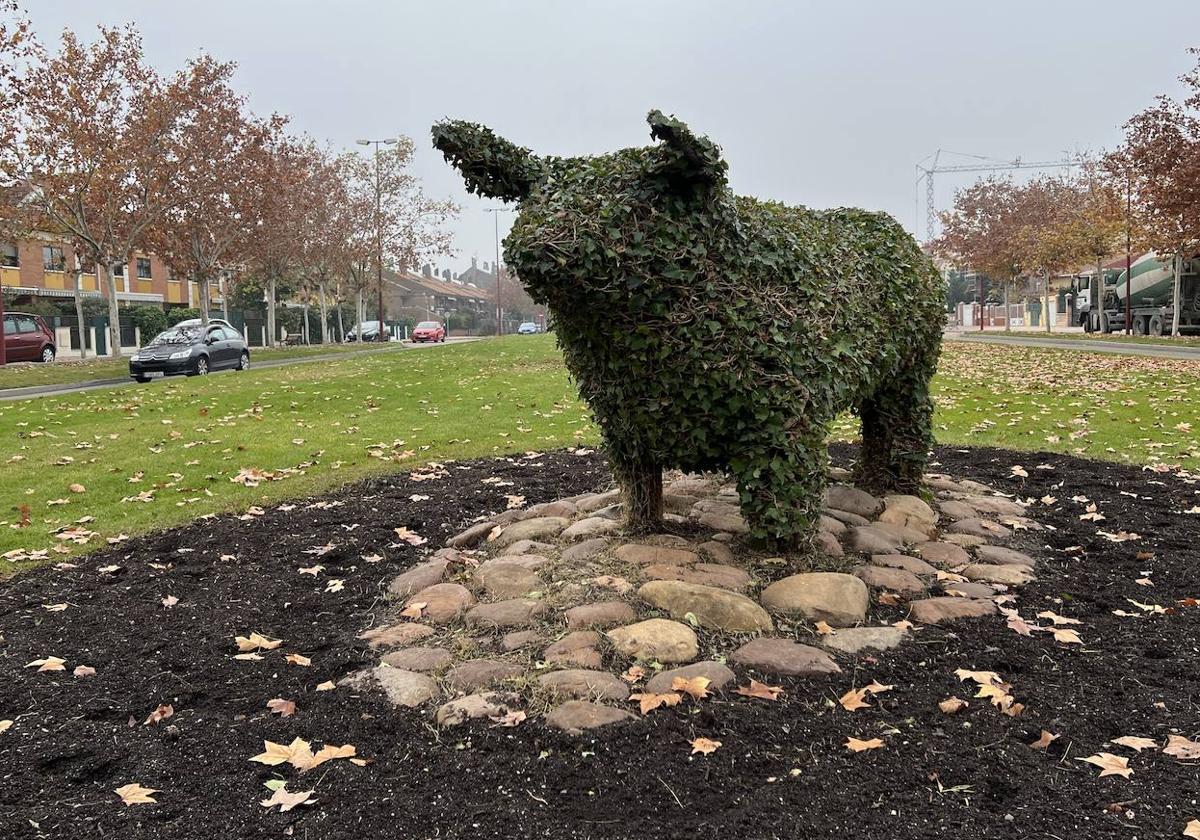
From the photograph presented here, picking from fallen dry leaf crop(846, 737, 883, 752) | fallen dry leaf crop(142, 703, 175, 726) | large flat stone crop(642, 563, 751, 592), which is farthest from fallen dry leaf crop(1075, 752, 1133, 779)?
fallen dry leaf crop(142, 703, 175, 726)

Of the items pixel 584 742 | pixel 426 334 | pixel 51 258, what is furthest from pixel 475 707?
pixel 51 258

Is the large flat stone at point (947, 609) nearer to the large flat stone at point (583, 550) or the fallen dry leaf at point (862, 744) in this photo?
the fallen dry leaf at point (862, 744)

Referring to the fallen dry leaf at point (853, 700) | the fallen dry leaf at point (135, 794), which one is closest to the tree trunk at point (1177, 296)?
the fallen dry leaf at point (853, 700)

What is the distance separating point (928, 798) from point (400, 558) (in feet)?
12.2

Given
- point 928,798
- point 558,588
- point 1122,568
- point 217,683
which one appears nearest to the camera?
point 928,798

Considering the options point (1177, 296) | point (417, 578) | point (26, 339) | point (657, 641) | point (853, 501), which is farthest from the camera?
point (1177, 296)

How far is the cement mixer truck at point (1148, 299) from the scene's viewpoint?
103 ft

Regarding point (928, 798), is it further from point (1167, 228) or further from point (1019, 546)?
point (1167, 228)

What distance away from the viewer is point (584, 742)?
3.11m

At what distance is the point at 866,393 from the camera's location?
5.45m

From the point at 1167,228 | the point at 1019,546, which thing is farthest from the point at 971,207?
the point at 1019,546

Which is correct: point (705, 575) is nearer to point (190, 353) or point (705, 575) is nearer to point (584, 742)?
point (584, 742)

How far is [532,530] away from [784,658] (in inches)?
93.7

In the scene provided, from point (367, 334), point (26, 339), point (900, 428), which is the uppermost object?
point (367, 334)
